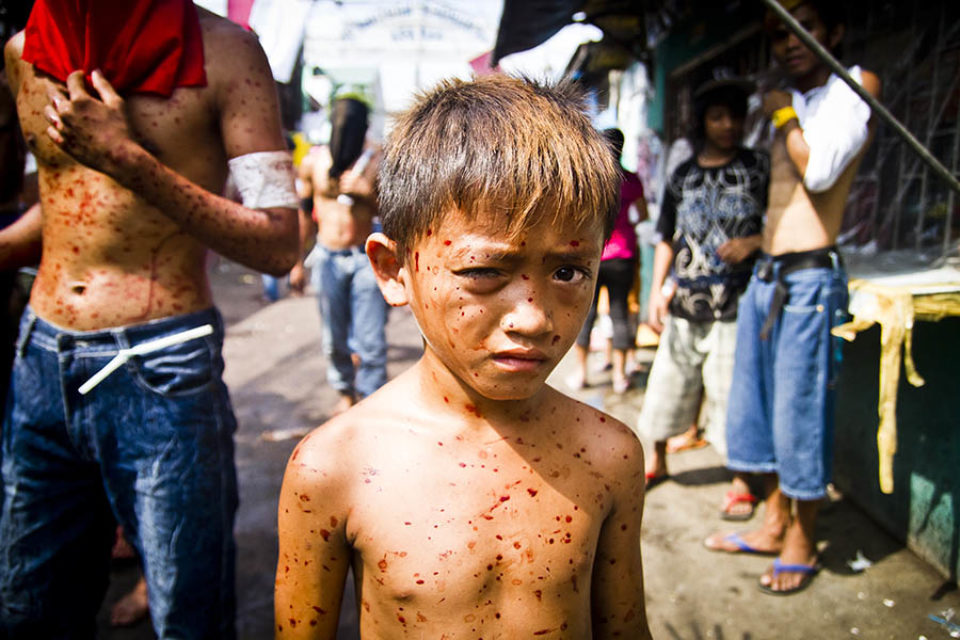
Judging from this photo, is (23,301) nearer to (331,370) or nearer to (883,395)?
(331,370)

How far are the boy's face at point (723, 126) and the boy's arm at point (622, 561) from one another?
91.4 inches

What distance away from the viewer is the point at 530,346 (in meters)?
0.94

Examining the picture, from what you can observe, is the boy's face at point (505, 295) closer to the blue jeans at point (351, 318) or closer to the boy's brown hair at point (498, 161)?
the boy's brown hair at point (498, 161)

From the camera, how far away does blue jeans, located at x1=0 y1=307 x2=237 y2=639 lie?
4.97 ft

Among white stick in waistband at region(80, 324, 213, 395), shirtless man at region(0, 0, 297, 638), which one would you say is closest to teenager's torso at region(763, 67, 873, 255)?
shirtless man at region(0, 0, 297, 638)

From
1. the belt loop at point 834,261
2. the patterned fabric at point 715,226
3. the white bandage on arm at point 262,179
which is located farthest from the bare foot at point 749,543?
the white bandage on arm at point 262,179

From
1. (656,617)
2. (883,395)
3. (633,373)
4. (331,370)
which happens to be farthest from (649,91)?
(656,617)

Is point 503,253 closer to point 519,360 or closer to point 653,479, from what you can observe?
point 519,360

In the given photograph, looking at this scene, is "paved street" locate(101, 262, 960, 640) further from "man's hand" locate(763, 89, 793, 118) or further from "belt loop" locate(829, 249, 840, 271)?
"man's hand" locate(763, 89, 793, 118)

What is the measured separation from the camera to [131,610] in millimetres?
2371

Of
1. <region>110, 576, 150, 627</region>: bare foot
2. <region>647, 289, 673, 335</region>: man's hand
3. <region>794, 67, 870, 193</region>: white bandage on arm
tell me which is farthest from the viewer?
<region>647, 289, 673, 335</region>: man's hand

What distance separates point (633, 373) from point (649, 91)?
3731mm

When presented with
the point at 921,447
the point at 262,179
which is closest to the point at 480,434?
the point at 262,179

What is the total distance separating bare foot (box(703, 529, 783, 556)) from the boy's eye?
2.30 meters
